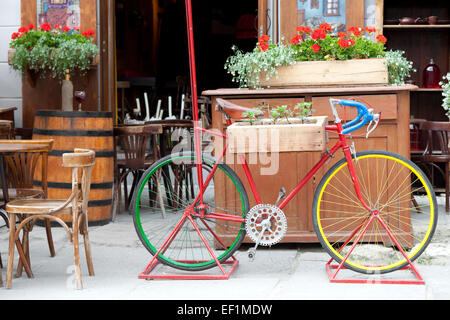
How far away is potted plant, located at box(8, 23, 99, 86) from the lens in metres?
6.48

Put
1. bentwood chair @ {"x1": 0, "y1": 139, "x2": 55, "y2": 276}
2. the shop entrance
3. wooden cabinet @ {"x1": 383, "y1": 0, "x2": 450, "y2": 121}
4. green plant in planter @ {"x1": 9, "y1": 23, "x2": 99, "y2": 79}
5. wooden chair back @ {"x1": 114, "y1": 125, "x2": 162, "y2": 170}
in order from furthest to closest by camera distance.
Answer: the shop entrance → wooden cabinet @ {"x1": 383, "y1": 0, "x2": 450, "y2": 121} → green plant in planter @ {"x1": 9, "y1": 23, "x2": 99, "y2": 79} → wooden chair back @ {"x1": 114, "y1": 125, "x2": 162, "y2": 170} → bentwood chair @ {"x1": 0, "y1": 139, "x2": 55, "y2": 276}

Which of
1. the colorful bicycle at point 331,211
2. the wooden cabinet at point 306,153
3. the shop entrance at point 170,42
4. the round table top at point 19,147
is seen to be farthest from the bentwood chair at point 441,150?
the shop entrance at point 170,42

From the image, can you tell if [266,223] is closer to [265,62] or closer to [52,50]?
Result: [265,62]

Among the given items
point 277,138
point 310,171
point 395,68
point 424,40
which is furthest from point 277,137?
→ point 424,40

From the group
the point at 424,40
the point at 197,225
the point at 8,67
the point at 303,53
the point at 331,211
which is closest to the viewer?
the point at 197,225

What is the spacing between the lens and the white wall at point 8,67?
720cm

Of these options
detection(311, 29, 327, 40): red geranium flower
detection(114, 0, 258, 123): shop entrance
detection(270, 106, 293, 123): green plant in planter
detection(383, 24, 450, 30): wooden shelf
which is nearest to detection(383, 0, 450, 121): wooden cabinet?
detection(383, 24, 450, 30): wooden shelf

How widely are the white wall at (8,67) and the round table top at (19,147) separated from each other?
2881 millimetres

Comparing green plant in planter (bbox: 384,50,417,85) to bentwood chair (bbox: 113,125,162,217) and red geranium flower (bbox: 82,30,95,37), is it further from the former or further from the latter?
red geranium flower (bbox: 82,30,95,37)

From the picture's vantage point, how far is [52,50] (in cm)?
651

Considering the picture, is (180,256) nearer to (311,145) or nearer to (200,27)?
(311,145)

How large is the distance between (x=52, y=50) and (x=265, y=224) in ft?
10.8

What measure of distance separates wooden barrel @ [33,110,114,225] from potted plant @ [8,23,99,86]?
91 centimetres

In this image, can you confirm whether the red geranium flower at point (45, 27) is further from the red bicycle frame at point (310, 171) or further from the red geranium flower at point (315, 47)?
the red bicycle frame at point (310, 171)
